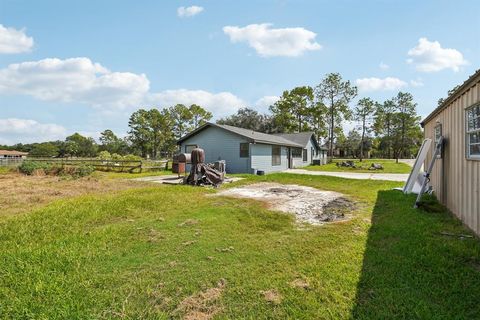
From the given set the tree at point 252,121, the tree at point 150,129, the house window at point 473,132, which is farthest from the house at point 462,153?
the tree at point 150,129

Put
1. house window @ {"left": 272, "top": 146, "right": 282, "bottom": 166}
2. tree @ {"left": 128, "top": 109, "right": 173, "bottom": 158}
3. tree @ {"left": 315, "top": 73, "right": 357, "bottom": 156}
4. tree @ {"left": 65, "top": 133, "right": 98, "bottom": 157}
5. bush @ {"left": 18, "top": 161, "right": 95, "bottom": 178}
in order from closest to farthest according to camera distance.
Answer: bush @ {"left": 18, "top": 161, "right": 95, "bottom": 178} → house window @ {"left": 272, "top": 146, "right": 282, "bottom": 166} → tree @ {"left": 315, "top": 73, "right": 357, "bottom": 156} → tree @ {"left": 128, "top": 109, "right": 173, "bottom": 158} → tree @ {"left": 65, "top": 133, "right": 98, "bottom": 157}

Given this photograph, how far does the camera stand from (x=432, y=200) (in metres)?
7.44

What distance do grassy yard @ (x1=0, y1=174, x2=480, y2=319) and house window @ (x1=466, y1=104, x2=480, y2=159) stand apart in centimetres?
143

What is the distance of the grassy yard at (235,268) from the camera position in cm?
271

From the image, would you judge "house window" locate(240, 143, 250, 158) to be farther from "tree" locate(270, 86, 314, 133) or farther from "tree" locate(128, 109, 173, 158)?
"tree" locate(128, 109, 173, 158)

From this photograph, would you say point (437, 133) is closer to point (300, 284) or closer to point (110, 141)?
point (300, 284)

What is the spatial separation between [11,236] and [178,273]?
12.0ft

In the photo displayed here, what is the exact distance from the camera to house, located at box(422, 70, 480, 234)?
459 cm

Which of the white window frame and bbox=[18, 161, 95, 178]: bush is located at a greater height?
the white window frame

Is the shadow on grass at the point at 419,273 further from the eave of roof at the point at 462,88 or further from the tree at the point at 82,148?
the tree at the point at 82,148

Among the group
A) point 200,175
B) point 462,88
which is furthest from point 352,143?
point 462,88

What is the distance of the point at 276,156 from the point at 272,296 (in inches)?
716

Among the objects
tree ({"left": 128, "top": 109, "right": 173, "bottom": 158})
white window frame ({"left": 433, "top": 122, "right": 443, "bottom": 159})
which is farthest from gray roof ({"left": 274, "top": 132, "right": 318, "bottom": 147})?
tree ({"left": 128, "top": 109, "right": 173, "bottom": 158})

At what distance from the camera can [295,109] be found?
40812 mm
